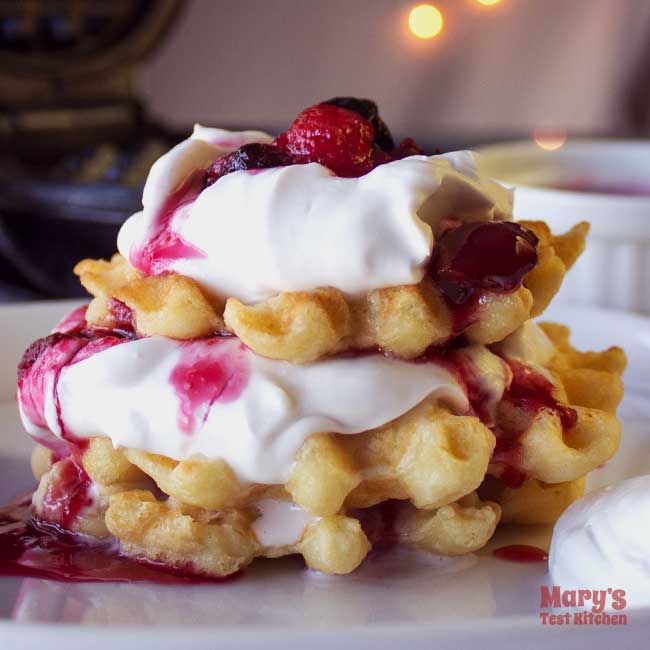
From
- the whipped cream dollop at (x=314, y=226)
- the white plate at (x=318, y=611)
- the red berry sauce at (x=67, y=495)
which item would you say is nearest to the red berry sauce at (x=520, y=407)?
the white plate at (x=318, y=611)

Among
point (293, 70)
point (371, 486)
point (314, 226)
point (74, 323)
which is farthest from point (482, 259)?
point (293, 70)

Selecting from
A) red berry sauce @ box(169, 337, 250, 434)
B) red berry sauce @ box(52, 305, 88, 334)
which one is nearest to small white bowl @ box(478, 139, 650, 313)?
red berry sauce @ box(52, 305, 88, 334)

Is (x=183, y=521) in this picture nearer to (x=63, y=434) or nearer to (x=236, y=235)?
(x=63, y=434)

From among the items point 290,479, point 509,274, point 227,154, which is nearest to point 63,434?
point 290,479

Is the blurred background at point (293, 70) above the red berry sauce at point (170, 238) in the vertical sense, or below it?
below

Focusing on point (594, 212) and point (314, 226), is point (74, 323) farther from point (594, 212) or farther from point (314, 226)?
point (594, 212)

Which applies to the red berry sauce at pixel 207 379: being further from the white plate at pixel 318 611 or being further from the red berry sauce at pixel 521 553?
the red berry sauce at pixel 521 553
